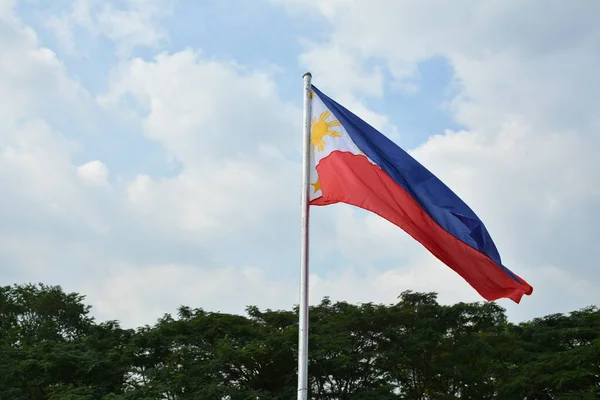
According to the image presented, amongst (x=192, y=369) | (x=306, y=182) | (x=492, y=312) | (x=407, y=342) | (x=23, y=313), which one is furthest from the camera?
(x=23, y=313)

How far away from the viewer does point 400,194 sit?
9.01 meters

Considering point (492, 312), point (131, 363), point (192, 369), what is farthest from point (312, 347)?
point (492, 312)

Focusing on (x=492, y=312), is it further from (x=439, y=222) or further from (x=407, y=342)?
(x=439, y=222)

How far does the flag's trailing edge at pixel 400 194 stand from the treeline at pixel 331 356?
13.4 metres

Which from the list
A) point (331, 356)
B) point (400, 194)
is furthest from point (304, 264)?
point (331, 356)

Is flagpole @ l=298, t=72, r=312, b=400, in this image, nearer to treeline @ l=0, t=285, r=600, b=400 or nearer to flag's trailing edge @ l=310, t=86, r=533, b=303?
flag's trailing edge @ l=310, t=86, r=533, b=303

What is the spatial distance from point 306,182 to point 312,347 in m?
15.7

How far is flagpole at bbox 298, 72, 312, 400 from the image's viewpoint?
7887 mm

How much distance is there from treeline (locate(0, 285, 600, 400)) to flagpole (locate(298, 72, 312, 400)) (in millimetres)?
13563

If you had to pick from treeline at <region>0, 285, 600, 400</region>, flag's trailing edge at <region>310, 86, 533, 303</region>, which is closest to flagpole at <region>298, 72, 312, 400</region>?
flag's trailing edge at <region>310, 86, 533, 303</region>

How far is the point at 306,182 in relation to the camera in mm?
8609

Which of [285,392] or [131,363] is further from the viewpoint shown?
[131,363]

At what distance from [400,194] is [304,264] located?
1619 mm

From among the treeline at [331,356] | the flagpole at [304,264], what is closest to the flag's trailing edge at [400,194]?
the flagpole at [304,264]
